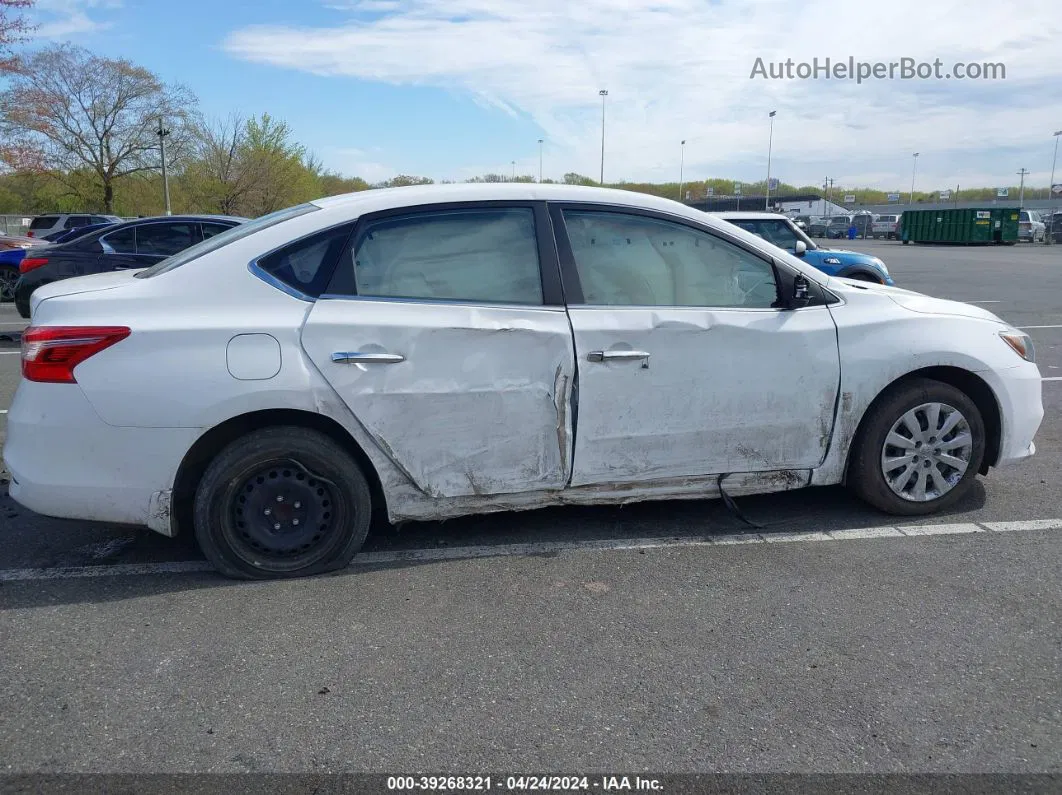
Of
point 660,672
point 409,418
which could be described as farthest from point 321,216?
point 660,672

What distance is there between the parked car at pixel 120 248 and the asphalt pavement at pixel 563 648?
718 cm

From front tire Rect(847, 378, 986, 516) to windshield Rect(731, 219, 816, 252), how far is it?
29.1 ft

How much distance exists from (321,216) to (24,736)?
7.77 feet

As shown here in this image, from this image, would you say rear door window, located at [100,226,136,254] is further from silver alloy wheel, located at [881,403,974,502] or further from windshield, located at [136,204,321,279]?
silver alloy wheel, located at [881,403,974,502]

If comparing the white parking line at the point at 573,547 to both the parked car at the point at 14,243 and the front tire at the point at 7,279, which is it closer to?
the front tire at the point at 7,279

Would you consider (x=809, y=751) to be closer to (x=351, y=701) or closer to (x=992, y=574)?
(x=351, y=701)

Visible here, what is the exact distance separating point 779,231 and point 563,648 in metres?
11.1

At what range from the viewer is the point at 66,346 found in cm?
360

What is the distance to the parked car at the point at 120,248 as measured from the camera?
1111cm

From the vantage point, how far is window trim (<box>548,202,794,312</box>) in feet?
13.4


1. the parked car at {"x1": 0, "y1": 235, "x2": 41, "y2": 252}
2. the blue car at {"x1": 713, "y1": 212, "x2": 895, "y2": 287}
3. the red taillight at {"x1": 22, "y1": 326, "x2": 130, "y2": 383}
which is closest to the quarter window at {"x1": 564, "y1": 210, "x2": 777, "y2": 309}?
the red taillight at {"x1": 22, "y1": 326, "x2": 130, "y2": 383}

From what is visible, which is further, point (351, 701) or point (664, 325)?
point (664, 325)

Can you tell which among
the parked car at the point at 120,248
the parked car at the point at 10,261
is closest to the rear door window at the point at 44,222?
the parked car at the point at 10,261

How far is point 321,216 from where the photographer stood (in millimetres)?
3951
